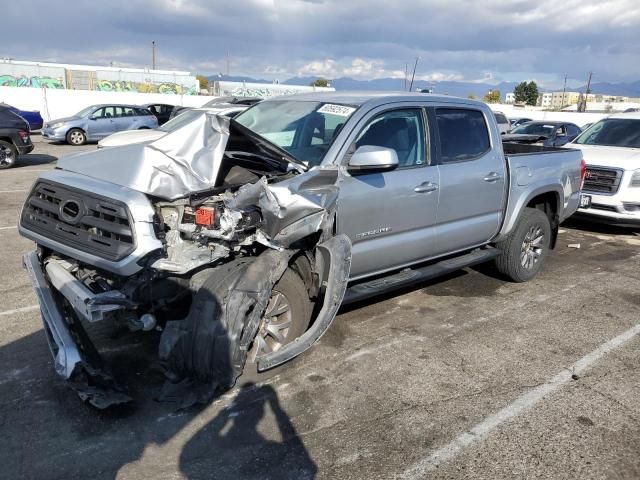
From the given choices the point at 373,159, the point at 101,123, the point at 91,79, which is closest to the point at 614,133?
the point at 373,159

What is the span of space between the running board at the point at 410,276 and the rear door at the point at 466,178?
139mm

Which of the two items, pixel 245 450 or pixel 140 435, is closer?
pixel 245 450

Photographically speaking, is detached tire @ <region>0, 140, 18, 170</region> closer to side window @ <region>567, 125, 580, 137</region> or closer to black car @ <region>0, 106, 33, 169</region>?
black car @ <region>0, 106, 33, 169</region>

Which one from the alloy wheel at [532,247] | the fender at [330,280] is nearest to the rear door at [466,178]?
the alloy wheel at [532,247]

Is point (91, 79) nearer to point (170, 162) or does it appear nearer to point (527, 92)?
point (170, 162)

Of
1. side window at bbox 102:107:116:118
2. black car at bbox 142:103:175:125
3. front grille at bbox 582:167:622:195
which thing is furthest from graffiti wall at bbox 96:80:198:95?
front grille at bbox 582:167:622:195

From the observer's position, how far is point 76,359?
→ 3059 mm

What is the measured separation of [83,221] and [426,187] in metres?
2.74

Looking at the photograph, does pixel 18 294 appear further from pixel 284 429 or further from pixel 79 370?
pixel 284 429

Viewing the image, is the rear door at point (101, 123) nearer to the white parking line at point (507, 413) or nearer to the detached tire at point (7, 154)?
the detached tire at point (7, 154)

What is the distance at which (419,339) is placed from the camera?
450 centimetres

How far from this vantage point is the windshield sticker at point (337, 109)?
14.2 ft

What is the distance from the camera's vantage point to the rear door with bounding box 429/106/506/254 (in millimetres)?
4836

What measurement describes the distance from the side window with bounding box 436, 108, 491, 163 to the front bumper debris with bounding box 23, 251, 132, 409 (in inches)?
129
